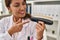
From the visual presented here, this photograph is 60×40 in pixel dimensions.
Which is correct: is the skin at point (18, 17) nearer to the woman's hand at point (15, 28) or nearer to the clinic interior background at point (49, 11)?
the woman's hand at point (15, 28)

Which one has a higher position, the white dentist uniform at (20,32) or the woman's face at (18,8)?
the woman's face at (18,8)

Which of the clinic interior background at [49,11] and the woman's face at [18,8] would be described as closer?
the woman's face at [18,8]

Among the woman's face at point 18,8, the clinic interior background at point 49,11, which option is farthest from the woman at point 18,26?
the clinic interior background at point 49,11

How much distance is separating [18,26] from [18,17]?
0.10 meters

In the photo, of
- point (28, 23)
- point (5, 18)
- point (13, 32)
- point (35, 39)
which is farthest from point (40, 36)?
point (5, 18)

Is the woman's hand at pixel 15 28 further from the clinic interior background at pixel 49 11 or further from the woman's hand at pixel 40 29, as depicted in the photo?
the clinic interior background at pixel 49 11

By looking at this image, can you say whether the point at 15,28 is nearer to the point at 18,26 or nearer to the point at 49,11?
the point at 18,26

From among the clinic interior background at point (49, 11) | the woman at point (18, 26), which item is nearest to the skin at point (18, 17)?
the woman at point (18, 26)

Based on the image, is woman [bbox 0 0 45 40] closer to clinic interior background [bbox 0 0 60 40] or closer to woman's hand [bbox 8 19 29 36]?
woman's hand [bbox 8 19 29 36]

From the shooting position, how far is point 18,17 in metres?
1.33

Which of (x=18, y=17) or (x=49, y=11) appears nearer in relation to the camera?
(x=18, y=17)

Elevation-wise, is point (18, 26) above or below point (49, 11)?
below

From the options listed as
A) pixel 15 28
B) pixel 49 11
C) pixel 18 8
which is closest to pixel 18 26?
pixel 15 28

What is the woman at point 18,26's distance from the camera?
1308 millimetres
